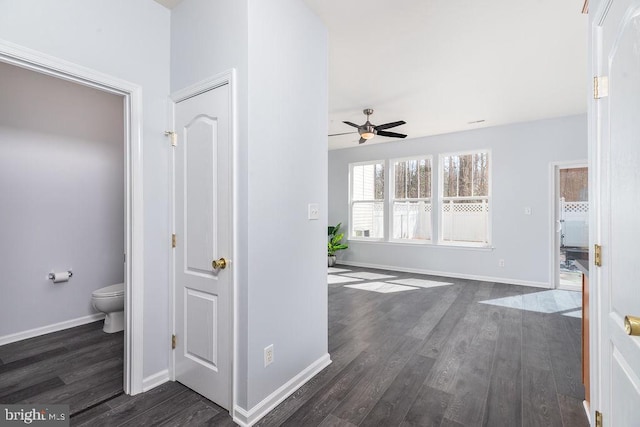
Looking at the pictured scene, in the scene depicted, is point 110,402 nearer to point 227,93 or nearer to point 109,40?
point 227,93

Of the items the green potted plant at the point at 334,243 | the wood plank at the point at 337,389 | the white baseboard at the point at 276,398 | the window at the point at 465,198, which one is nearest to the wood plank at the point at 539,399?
the wood plank at the point at 337,389

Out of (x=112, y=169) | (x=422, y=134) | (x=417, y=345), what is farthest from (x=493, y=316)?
(x=112, y=169)

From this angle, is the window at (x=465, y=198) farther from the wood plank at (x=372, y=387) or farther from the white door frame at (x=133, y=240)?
the white door frame at (x=133, y=240)

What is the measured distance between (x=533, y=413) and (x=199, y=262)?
231 cm

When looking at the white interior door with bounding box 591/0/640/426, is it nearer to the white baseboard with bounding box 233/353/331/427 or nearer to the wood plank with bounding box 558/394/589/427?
the wood plank with bounding box 558/394/589/427

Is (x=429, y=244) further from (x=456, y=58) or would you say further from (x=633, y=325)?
(x=633, y=325)

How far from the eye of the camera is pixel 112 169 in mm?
3506

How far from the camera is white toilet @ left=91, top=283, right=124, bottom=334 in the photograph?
2.92 metres

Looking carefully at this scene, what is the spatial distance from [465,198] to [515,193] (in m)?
0.79

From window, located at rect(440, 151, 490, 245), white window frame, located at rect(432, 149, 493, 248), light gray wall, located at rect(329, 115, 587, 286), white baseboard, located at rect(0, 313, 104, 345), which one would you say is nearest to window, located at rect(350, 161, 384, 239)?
Answer: light gray wall, located at rect(329, 115, 587, 286)

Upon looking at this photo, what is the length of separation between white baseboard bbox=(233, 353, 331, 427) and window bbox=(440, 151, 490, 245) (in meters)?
4.29

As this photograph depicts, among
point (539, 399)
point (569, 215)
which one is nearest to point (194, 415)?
point (539, 399)

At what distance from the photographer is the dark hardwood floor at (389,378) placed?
5.96 ft

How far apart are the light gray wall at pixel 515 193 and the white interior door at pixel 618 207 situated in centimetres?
430
